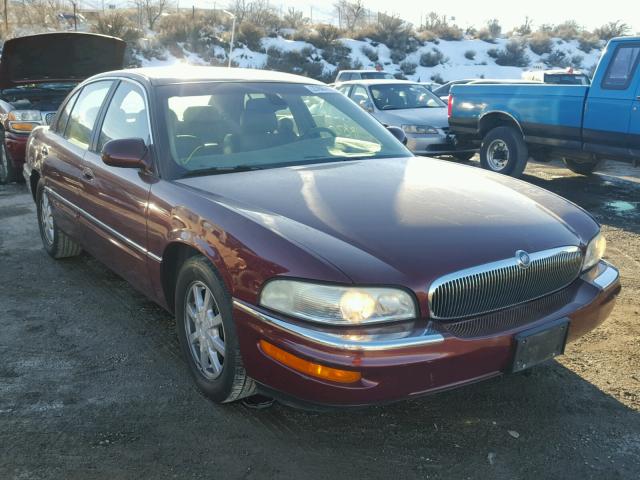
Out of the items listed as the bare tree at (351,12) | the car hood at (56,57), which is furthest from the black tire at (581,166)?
the bare tree at (351,12)

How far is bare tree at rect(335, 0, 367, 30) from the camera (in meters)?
53.5

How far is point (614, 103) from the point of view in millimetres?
7586

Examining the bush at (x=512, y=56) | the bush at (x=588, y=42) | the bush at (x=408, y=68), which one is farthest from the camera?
the bush at (x=588, y=42)

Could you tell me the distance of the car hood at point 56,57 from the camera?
7848mm

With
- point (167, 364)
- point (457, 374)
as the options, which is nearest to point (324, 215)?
point (457, 374)

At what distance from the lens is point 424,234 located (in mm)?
2658

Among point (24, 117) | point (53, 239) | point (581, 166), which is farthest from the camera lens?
point (581, 166)

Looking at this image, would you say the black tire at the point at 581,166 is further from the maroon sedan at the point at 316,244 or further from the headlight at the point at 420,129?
the maroon sedan at the point at 316,244

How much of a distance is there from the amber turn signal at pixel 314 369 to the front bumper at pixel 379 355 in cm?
2

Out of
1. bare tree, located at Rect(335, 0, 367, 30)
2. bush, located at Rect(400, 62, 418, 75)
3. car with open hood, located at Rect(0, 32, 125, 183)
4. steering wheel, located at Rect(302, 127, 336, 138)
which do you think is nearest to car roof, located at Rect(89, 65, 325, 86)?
steering wheel, located at Rect(302, 127, 336, 138)

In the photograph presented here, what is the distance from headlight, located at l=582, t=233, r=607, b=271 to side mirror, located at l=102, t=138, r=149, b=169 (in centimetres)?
Result: 230

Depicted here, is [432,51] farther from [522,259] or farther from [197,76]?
[522,259]

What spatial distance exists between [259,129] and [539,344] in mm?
1987

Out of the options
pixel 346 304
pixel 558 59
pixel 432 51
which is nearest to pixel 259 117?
pixel 346 304
